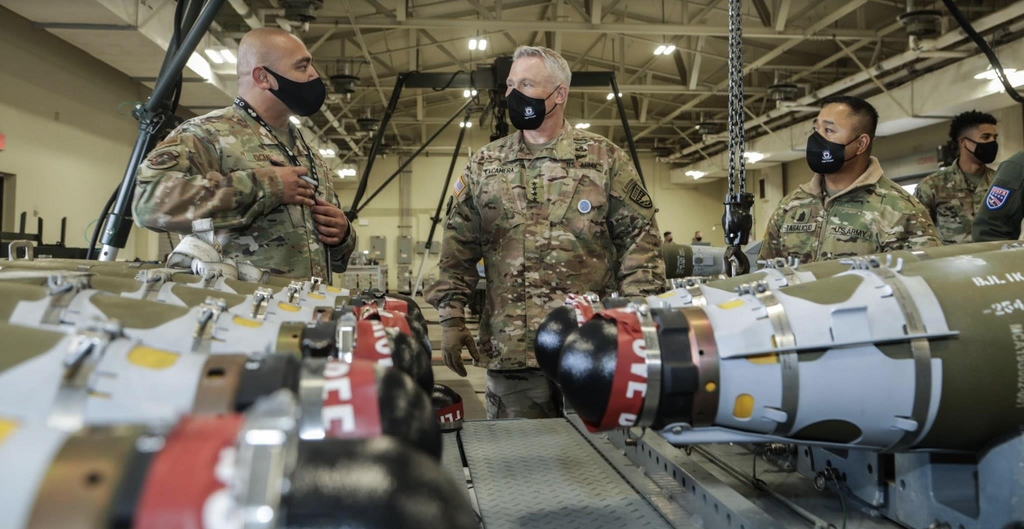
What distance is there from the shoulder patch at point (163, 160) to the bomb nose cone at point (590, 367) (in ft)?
5.10

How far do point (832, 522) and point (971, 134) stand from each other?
13.8 ft

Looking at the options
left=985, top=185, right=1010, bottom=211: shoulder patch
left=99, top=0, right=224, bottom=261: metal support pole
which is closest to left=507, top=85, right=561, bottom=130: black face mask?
left=99, top=0, right=224, bottom=261: metal support pole

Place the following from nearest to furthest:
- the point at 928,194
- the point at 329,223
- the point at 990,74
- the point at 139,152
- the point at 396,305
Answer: the point at 396,305 < the point at 329,223 < the point at 139,152 < the point at 928,194 < the point at 990,74

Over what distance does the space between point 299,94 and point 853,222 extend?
81.6 inches

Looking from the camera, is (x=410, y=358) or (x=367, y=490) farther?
(x=410, y=358)

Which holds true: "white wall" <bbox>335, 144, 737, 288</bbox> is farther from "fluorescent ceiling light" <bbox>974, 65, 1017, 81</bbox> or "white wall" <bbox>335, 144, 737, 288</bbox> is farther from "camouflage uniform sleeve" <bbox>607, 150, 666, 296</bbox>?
"camouflage uniform sleeve" <bbox>607, 150, 666, 296</bbox>

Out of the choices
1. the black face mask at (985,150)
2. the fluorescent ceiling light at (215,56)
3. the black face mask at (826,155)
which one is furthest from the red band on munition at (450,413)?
the fluorescent ceiling light at (215,56)

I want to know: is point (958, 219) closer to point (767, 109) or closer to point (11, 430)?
point (11, 430)

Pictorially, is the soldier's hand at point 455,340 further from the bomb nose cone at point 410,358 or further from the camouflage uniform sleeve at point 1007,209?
the camouflage uniform sleeve at point 1007,209

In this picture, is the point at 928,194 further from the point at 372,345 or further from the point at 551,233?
the point at 372,345

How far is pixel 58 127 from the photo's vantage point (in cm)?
789

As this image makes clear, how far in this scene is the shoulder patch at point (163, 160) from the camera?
209 centimetres

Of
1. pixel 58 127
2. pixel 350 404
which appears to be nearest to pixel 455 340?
pixel 350 404

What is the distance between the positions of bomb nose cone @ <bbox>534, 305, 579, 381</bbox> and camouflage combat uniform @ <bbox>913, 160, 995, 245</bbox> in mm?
4149
